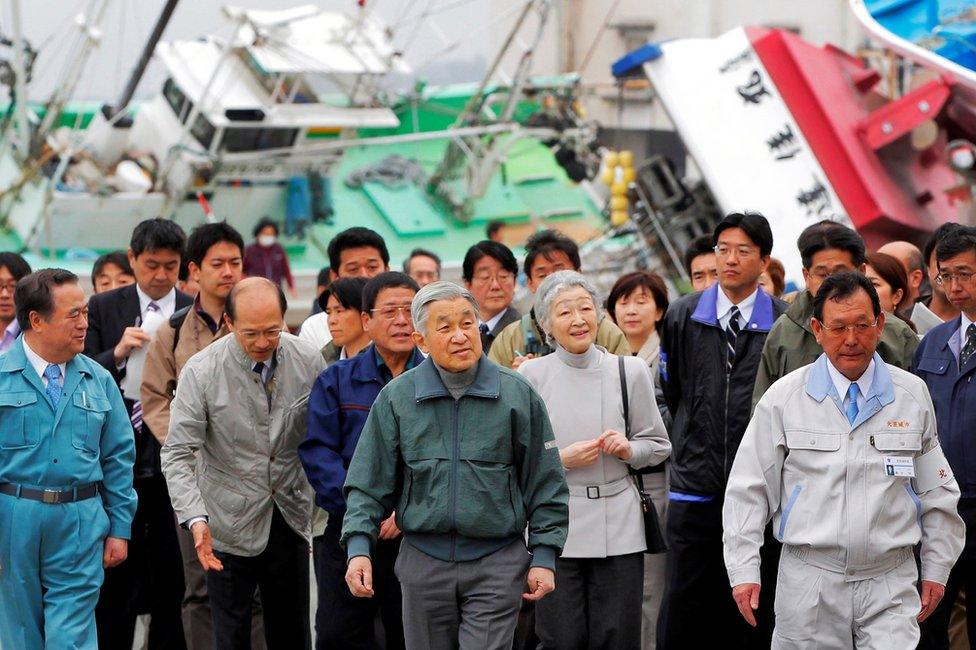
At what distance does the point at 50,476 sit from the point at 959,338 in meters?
3.76

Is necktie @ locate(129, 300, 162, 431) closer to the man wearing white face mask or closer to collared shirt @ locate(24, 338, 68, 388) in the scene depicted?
collared shirt @ locate(24, 338, 68, 388)

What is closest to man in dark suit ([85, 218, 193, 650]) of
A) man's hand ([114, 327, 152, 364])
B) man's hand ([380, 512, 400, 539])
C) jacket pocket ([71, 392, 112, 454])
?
man's hand ([114, 327, 152, 364])

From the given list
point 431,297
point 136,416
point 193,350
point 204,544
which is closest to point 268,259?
point 136,416

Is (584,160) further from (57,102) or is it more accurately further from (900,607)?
(900,607)

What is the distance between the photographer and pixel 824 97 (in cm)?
1588

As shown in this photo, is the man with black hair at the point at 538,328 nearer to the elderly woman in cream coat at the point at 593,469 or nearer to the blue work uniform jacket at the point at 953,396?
the elderly woman in cream coat at the point at 593,469

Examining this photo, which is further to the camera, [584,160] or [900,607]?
[584,160]

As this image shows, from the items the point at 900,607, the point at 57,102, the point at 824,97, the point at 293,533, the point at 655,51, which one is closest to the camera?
the point at 900,607

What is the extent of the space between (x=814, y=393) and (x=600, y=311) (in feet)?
4.60

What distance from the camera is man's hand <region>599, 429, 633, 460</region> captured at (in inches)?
246

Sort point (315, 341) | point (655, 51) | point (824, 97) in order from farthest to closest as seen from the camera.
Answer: point (655, 51), point (824, 97), point (315, 341)

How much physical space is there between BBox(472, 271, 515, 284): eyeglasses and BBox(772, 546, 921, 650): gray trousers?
3.20 m

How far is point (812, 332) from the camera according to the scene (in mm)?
6258

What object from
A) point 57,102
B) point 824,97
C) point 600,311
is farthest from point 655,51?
point 600,311
